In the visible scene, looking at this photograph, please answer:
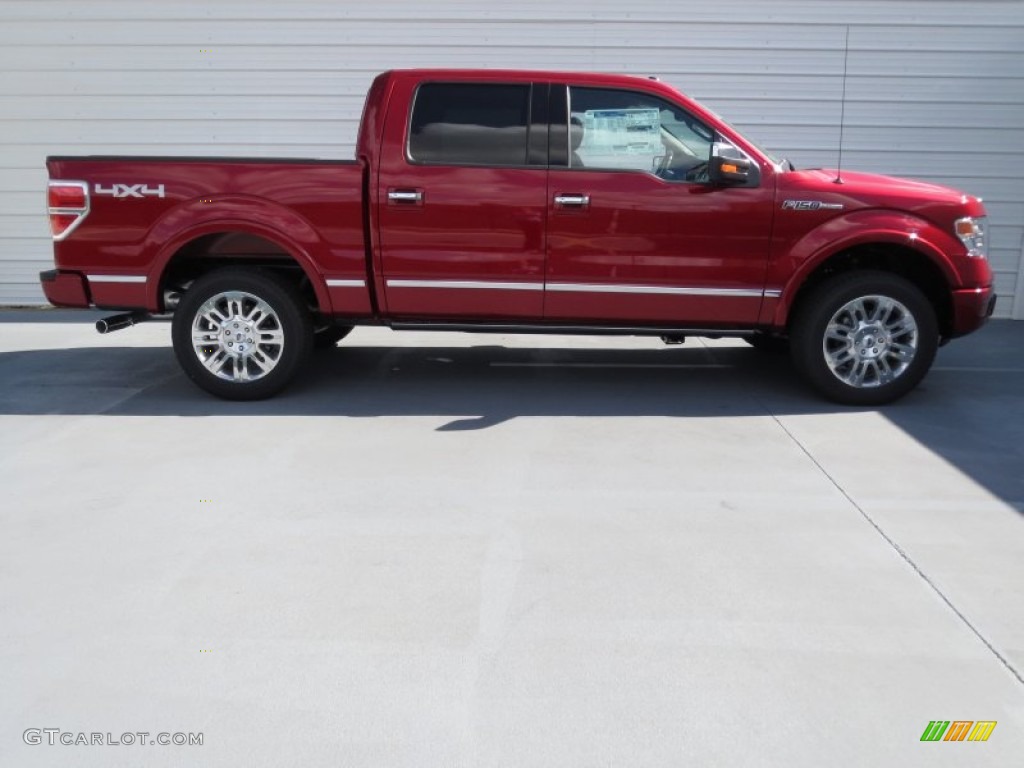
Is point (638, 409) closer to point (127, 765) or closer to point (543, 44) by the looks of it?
point (127, 765)

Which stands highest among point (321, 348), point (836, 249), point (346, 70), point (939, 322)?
point (346, 70)

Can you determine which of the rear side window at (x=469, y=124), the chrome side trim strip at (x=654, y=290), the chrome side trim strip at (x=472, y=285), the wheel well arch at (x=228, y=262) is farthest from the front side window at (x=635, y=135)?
the wheel well arch at (x=228, y=262)

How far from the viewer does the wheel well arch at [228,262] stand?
639cm

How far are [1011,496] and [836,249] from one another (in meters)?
2.00

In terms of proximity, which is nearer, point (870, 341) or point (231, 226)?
point (231, 226)

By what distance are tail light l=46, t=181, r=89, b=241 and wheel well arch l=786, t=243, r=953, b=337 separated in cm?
456

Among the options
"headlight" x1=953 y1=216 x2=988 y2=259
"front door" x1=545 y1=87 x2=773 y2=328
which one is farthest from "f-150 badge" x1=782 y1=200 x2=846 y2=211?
"headlight" x1=953 y1=216 x2=988 y2=259

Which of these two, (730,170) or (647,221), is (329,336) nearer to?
(647,221)

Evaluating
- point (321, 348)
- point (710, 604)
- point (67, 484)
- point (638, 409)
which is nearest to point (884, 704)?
point (710, 604)

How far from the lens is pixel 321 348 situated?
8.02m

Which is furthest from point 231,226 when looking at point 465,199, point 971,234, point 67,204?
point 971,234

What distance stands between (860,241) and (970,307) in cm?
88

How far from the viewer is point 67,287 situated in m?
6.27

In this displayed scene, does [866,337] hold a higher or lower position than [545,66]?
lower
